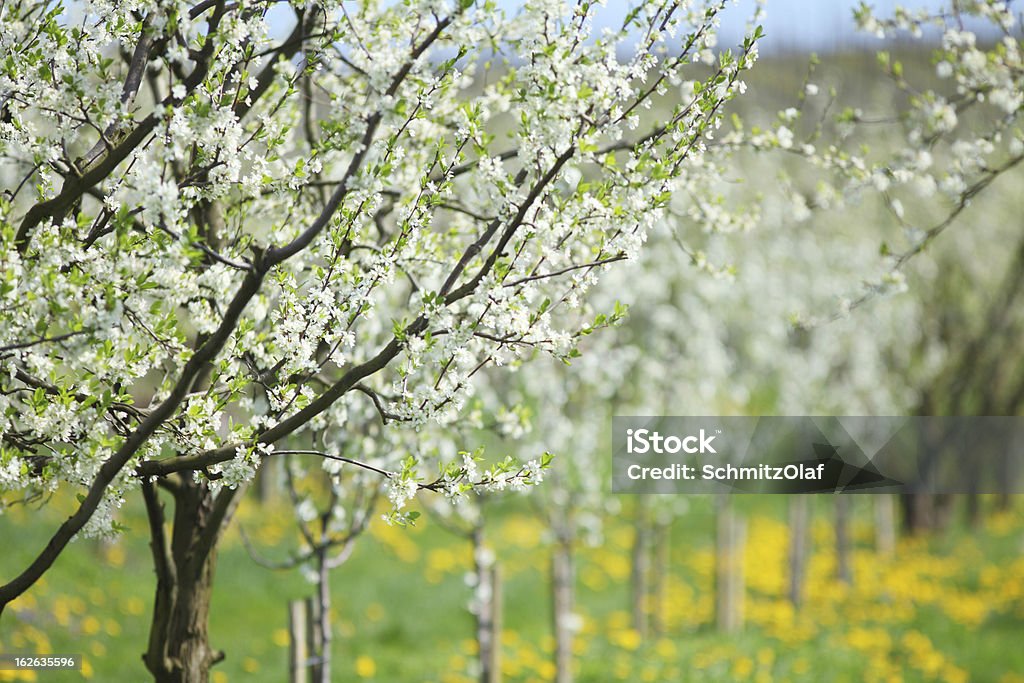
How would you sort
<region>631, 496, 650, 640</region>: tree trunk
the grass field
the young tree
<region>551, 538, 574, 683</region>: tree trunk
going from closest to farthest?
the young tree, <region>551, 538, 574, 683</region>: tree trunk, the grass field, <region>631, 496, 650, 640</region>: tree trunk

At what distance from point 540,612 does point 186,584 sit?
25.4 feet

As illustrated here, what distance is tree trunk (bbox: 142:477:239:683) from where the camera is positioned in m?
3.70

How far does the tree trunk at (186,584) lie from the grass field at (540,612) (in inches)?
93.9

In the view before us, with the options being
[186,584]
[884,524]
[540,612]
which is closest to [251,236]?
[186,584]

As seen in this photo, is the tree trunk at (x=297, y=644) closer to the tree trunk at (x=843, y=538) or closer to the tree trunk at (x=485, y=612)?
the tree trunk at (x=485, y=612)

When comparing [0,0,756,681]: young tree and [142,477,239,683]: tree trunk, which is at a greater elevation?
[0,0,756,681]: young tree

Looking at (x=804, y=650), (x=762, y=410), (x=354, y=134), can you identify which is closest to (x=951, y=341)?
(x=762, y=410)

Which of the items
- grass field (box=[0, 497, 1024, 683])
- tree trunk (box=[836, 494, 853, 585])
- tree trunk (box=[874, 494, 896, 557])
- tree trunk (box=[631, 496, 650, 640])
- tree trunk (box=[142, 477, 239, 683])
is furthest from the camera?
tree trunk (box=[874, 494, 896, 557])

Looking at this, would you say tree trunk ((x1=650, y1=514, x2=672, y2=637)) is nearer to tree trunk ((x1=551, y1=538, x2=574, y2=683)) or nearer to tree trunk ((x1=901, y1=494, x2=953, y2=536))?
tree trunk ((x1=551, y1=538, x2=574, y2=683))

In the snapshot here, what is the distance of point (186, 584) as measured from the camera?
151 inches

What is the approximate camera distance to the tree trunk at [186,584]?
146 inches

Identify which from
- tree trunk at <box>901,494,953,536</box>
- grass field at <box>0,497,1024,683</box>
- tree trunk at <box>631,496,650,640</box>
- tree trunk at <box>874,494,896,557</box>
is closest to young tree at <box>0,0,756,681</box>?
grass field at <box>0,497,1024,683</box>

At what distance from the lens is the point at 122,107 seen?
2.83m

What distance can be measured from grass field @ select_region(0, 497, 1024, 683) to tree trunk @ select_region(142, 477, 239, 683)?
2386mm
